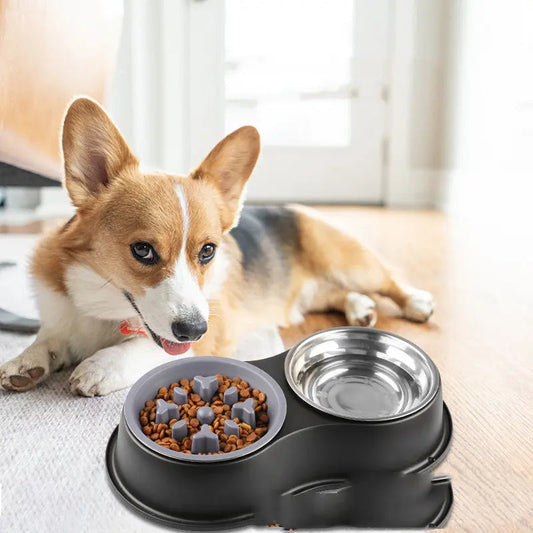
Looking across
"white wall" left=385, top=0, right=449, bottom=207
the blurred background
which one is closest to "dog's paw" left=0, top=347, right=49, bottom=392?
the blurred background

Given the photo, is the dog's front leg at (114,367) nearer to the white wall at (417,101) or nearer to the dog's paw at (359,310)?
the dog's paw at (359,310)

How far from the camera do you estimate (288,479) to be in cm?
92

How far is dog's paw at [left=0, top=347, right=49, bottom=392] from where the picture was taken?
120 centimetres

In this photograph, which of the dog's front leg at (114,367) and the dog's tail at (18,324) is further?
the dog's tail at (18,324)

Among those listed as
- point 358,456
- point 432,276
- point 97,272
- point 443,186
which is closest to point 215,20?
point 443,186

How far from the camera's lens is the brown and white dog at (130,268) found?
3.68 feet

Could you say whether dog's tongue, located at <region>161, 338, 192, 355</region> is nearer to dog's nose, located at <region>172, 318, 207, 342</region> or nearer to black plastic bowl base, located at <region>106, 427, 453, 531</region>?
dog's nose, located at <region>172, 318, 207, 342</region>

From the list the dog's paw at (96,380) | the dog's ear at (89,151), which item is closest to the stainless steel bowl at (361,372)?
the dog's paw at (96,380)

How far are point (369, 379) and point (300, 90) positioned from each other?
2.73 meters

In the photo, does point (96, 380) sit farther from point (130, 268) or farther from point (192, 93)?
point (192, 93)

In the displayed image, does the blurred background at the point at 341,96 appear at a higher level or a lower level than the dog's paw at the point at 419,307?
higher

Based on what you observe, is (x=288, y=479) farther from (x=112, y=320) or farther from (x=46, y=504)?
(x=112, y=320)

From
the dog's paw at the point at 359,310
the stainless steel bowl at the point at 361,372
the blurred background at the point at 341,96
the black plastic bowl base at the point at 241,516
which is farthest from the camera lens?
the blurred background at the point at 341,96

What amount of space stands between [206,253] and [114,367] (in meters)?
0.29
